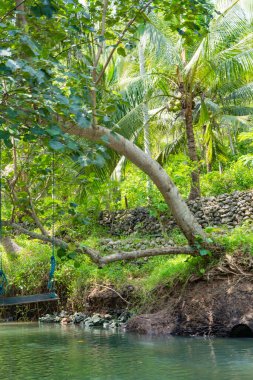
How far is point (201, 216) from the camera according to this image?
12758 mm

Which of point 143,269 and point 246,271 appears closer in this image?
point 246,271

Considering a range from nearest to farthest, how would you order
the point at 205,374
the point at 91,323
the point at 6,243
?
the point at 205,374, the point at 91,323, the point at 6,243

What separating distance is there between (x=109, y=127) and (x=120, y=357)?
5.49 metres

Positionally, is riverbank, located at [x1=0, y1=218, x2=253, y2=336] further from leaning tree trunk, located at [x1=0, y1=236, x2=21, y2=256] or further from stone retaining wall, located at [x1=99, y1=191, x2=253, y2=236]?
stone retaining wall, located at [x1=99, y1=191, x2=253, y2=236]

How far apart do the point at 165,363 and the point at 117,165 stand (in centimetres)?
839

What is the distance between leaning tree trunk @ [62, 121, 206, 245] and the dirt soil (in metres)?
0.83

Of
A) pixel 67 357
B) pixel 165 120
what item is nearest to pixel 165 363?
pixel 67 357

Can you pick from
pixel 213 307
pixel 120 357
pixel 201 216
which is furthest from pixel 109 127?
pixel 120 357

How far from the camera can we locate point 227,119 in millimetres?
17859

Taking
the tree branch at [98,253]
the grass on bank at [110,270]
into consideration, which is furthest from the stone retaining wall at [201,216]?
the tree branch at [98,253]

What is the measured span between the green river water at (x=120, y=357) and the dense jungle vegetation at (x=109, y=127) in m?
1.12

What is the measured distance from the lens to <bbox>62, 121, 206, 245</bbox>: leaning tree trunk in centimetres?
621

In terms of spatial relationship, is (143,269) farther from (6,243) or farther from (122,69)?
(122,69)

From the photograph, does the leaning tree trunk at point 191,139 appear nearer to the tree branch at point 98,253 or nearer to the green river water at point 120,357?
the tree branch at point 98,253
